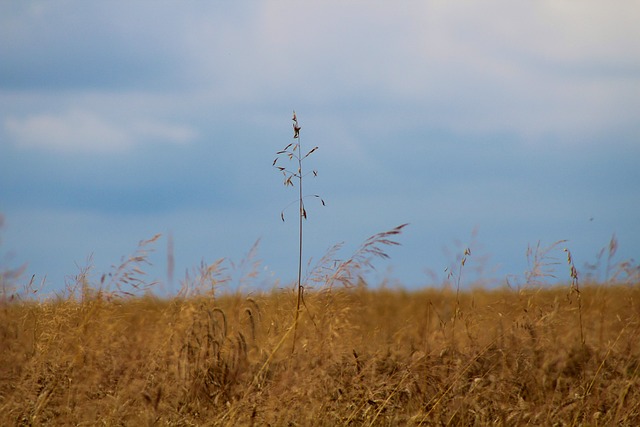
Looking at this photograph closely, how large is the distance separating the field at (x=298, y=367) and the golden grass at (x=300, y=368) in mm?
15

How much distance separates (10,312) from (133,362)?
1.79m

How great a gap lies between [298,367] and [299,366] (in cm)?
1

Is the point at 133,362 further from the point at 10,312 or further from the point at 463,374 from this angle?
the point at 463,374

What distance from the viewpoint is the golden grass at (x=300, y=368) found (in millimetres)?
5730

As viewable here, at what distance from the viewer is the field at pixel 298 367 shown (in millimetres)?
5734

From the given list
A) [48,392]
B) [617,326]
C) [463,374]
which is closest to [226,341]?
[48,392]

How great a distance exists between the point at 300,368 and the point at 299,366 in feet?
0.17

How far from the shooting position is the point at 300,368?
621cm

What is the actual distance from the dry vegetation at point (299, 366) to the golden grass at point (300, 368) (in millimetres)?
14

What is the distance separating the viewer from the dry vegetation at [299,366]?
5.74 m

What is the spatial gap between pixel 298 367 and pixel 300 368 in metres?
0.05

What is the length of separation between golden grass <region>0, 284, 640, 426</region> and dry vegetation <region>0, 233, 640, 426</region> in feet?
0.05

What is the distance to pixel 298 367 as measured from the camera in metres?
→ 6.26

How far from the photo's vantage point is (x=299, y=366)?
6262mm
